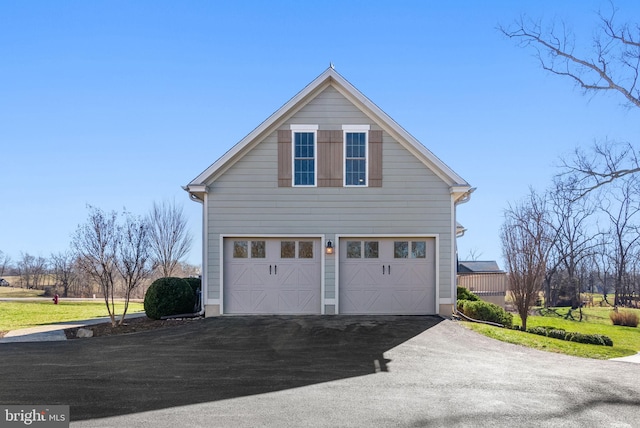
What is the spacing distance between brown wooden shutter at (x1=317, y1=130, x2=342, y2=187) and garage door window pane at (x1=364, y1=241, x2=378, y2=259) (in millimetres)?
1879

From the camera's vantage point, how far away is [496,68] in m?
17.4

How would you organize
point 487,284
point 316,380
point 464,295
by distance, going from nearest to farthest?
point 316,380, point 464,295, point 487,284

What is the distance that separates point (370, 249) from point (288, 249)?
2.35m

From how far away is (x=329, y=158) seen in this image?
15.5 metres

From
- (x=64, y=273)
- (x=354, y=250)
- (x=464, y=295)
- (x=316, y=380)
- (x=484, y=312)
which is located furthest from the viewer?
(x=64, y=273)

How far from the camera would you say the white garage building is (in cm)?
1531

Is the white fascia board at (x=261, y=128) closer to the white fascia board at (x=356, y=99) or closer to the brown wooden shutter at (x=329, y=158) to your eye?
the white fascia board at (x=356, y=99)

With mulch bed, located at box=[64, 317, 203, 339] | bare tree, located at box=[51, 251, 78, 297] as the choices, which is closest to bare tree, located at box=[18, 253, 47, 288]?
bare tree, located at box=[51, 251, 78, 297]

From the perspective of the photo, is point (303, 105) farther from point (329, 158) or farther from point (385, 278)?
point (385, 278)

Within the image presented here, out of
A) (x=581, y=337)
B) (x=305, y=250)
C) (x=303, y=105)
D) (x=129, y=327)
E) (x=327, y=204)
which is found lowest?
(x=581, y=337)

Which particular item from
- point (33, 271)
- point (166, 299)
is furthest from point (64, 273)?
point (166, 299)

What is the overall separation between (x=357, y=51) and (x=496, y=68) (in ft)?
15.5

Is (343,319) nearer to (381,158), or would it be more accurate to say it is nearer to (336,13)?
(381,158)

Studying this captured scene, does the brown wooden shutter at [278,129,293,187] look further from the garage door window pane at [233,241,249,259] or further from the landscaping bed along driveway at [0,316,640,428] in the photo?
Result: the landscaping bed along driveway at [0,316,640,428]
